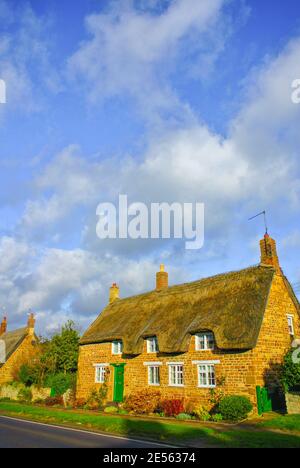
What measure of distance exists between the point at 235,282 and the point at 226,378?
5873mm

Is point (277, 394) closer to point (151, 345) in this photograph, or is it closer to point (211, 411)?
point (211, 411)

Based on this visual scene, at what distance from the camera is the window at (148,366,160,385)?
24.0m

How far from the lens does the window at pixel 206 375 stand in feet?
68.1

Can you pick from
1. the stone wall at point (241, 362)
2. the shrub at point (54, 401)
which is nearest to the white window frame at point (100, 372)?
the stone wall at point (241, 362)

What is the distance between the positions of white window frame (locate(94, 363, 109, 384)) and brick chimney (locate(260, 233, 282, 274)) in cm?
1361

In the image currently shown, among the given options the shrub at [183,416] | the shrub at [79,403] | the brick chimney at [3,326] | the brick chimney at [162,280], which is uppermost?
the brick chimney at [162,280]

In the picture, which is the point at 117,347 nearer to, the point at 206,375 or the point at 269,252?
the point at 206,375

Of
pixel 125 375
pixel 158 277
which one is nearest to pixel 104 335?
pixel 125 375

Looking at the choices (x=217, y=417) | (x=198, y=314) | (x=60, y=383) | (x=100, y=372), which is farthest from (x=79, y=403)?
(x=217, y=417)

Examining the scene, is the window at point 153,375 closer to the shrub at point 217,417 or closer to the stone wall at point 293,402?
the shrub at point 217,417

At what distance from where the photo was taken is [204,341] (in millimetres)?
21688

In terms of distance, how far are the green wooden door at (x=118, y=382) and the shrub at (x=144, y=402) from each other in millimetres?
2642

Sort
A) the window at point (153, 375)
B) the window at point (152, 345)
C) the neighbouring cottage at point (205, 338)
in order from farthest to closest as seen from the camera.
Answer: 1. the window at point (152, 345)
2. the window at point (153, 375)
3. the neighbouring cottage at point (205, 338)

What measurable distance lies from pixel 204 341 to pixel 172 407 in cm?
391
